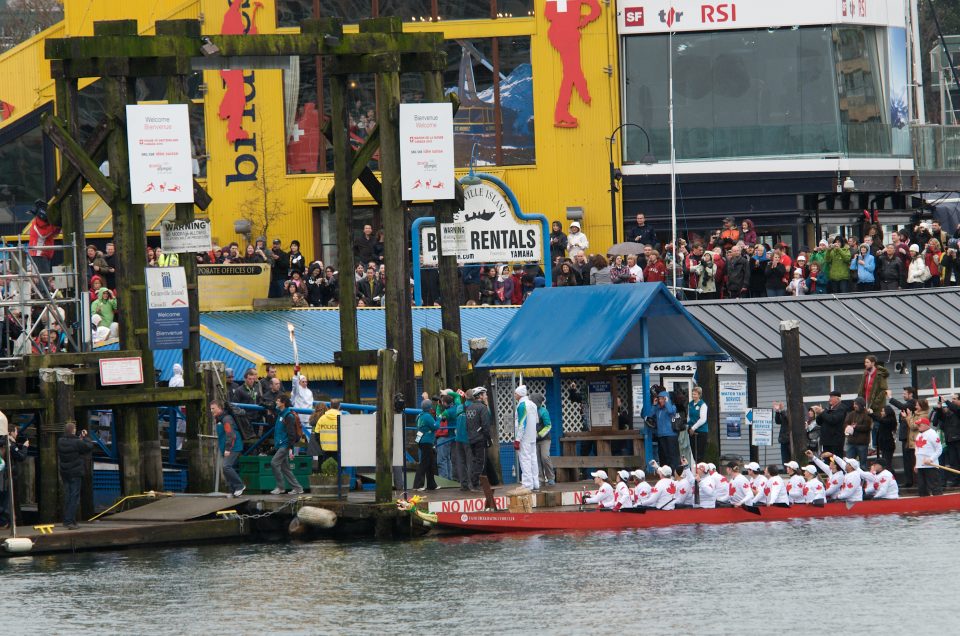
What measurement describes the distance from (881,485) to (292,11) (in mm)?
21801

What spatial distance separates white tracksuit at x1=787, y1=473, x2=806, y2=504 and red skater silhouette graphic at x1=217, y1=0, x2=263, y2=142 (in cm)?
2060

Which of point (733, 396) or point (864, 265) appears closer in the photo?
point (733, 396)

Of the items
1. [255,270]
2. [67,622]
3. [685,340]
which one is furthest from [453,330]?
[67,622]

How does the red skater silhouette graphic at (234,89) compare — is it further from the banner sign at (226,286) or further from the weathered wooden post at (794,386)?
the weathered wooden post at (794,386)

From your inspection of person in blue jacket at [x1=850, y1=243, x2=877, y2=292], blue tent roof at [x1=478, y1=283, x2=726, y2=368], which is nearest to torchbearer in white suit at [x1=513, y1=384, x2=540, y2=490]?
blue tent roof at [x1=478, y1=283, x2=726, y2=368]

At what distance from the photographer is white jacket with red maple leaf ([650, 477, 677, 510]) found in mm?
33062

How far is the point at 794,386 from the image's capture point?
120 ft

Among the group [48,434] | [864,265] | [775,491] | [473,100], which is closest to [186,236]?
[48,434]

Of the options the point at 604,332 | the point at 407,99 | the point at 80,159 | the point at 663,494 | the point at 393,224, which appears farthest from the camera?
the point at 407,99

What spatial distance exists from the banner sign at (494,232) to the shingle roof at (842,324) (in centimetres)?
353

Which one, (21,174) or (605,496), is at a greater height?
(21,174)

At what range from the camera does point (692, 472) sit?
34.0 metres

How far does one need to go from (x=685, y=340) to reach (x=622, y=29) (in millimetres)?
15766

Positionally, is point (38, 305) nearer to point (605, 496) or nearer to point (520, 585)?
point (605, 496)
